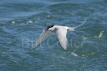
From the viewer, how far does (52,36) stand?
54.0 feet

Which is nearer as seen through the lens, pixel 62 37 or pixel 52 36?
pixel 62 37

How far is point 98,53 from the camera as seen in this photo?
48.1ft

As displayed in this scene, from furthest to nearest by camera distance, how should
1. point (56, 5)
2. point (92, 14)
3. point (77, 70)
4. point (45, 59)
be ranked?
point (56, 5), point (92, 14), point (45, 59), point (77, 70)

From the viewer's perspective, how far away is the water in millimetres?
13570

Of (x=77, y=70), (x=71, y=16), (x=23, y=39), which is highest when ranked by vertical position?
(x=71, y=16)

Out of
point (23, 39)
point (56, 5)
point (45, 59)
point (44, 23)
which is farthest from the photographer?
point (56, 5)

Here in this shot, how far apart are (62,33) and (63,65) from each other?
2.35 metres

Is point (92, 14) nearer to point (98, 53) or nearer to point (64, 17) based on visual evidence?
point (64, 17)

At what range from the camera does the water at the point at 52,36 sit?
1357 cm

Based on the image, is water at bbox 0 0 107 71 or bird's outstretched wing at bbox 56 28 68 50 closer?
bird's outstretched wing at bbox 56 28 68 50

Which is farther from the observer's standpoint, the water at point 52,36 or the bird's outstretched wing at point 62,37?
Result: the water at point 52,36

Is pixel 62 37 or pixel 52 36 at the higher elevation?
pixel 62 37

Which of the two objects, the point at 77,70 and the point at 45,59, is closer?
the point at 77,70

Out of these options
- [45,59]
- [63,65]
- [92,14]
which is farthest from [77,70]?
[92,14]
